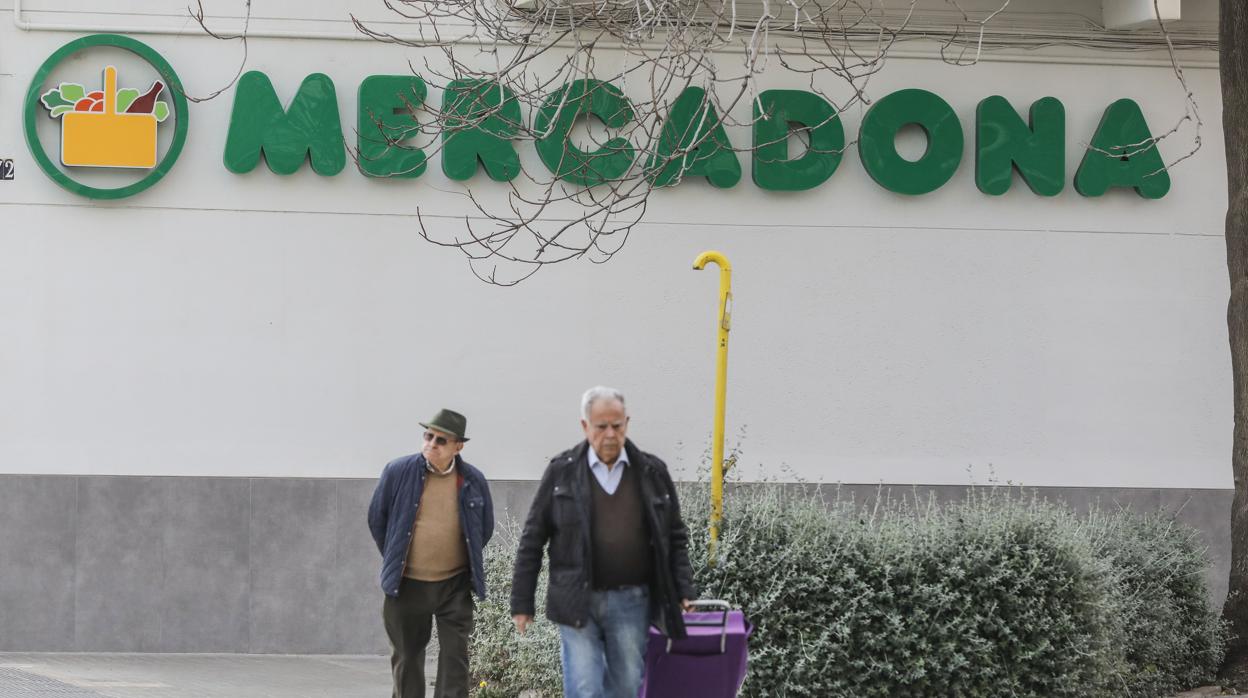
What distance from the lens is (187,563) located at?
11.0 m

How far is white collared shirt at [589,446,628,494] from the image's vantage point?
5.98 m

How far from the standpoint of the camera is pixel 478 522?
733cm

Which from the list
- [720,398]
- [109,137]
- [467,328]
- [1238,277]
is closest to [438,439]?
[720,398]

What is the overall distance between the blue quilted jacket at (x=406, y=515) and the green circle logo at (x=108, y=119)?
4743 millimetres

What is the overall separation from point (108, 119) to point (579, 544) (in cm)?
679

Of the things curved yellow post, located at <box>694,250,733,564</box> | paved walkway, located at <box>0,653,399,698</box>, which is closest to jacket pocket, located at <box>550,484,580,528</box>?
curved yellow post, located at <box>694,250,733,564</box>

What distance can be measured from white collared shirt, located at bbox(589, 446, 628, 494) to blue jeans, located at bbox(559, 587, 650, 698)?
44 cm

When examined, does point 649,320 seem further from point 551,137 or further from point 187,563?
point 187,563

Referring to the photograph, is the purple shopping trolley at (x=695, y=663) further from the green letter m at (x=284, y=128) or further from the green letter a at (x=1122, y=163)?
the green letter a at (x=1122, y=163)

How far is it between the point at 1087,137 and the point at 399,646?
23.7ft

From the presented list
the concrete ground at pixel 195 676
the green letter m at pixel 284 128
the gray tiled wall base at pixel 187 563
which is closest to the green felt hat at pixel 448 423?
the concrete ground at pixel 195 676

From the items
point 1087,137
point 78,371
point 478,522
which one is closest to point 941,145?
point 1087,137

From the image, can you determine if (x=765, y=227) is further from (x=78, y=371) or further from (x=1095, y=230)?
(x=78, y=371)

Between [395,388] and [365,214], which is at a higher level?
[365,214]
